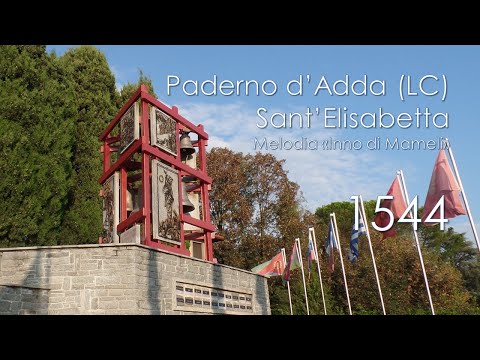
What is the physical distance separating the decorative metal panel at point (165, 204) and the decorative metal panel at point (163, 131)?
632 mm

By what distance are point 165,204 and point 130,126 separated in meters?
2.34

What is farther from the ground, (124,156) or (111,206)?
(124,156)

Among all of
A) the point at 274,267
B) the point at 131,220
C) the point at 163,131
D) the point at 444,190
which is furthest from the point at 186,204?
the point at 274,267

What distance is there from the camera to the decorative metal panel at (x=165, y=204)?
40.4 feet

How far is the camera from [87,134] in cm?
2262

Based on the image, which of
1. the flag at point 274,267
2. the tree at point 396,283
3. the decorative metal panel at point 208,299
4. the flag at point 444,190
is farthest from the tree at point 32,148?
the tree at point 396,283

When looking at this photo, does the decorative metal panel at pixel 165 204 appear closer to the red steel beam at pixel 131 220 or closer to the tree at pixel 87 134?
the red steel beam at pixel 131 220

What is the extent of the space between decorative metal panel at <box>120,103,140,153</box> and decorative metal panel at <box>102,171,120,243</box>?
2.85 feet

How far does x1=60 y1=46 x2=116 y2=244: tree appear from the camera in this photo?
823 inches

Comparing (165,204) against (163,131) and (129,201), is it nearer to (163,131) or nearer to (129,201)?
(129,201)

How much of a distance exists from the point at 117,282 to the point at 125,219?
305 cm

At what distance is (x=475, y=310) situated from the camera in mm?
→ 28891

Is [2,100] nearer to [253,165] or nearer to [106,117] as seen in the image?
[106,117]
